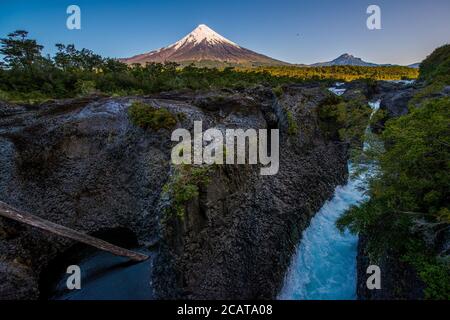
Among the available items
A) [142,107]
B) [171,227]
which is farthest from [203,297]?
[142,107]

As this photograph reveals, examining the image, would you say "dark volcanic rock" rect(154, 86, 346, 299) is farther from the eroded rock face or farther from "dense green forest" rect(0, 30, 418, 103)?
"dense green forest" rect(0, 30, 418, 103)

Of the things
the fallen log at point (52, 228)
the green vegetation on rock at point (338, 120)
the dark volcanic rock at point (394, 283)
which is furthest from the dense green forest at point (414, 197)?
the green vegetation on rock at point (338, 120)

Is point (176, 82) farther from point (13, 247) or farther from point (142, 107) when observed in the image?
point (13, 247)

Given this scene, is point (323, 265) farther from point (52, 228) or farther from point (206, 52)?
point (206, 52)

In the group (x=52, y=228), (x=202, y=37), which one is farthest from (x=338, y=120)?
(x=202, y=37)

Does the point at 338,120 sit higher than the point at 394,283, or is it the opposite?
the point at 338,120

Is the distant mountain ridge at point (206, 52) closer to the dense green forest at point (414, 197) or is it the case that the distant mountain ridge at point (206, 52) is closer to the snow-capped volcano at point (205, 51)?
the snow-capped volcano at point (205, 51)
